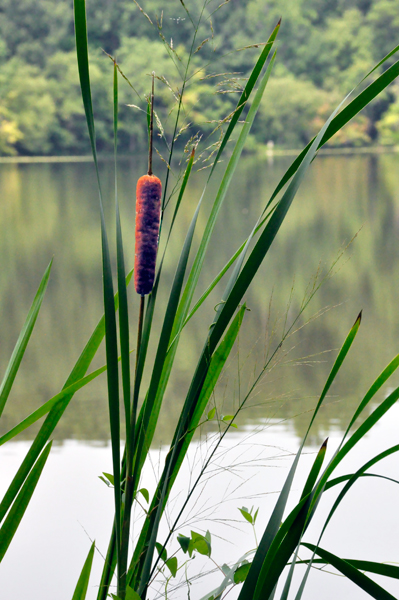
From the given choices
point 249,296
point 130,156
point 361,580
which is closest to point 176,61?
point 130,156

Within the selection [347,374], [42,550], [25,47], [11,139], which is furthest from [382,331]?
[25,47]

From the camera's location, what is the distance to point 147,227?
461 millimetres

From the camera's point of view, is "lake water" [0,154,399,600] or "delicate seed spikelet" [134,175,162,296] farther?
"lake water" [0,154,399,600]

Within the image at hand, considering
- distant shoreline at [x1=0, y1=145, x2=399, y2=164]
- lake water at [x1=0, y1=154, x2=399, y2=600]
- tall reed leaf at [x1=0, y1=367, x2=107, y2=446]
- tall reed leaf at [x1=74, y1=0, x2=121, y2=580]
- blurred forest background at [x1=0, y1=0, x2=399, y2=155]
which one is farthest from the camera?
blurred forest background at [x1=0, y1=0, x2=399, y2=155]

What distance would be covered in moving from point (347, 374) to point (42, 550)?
150 centimetres

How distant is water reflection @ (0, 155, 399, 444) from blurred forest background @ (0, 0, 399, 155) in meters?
11.6

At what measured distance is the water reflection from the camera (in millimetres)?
2182

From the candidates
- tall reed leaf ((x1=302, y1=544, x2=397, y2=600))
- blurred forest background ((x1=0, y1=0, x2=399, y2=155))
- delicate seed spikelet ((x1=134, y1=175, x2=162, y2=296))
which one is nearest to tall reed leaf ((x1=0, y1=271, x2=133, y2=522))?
delicate seed spikelet ((x1=134, y1=175, x2=162, y2=296))

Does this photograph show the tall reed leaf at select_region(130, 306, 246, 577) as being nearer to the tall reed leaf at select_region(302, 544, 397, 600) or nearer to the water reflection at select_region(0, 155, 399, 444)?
the water reflection at select_region(0, 155, 399, 444)

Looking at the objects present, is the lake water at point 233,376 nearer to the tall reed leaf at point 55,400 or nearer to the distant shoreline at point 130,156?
the tall reed leaf at point 55,400

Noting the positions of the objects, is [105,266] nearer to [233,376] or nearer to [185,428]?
[185,428]

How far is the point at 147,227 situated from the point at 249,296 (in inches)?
140

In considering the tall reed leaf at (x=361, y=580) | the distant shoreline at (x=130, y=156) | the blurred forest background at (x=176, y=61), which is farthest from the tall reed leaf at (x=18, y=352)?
the distant shoreline at (x=130, y=156)

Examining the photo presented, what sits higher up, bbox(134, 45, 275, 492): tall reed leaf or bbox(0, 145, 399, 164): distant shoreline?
bbox(0, 145, 399, 164): distant shoreline
